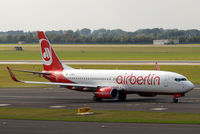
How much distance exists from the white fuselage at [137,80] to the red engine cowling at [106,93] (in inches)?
46.4

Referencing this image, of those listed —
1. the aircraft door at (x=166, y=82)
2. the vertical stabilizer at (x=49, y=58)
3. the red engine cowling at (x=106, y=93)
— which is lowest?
the red engine cowling at (x=106, y=93)

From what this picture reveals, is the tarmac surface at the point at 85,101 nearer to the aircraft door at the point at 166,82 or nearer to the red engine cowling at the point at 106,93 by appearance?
the red engine cowling at the point at 106,93

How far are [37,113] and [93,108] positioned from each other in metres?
6.44

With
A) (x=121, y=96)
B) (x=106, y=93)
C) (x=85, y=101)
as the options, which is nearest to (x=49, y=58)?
(x=85, y=101)

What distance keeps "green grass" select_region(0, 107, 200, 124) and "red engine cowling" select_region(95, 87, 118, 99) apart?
836 cm

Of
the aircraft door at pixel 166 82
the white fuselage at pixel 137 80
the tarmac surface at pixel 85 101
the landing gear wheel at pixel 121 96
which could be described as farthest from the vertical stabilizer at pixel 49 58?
the aircraft door at pixel 166 82

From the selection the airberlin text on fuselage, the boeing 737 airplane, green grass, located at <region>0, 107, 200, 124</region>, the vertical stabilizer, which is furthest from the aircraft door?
the vertical stabilizer

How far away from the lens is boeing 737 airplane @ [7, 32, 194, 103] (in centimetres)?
5572

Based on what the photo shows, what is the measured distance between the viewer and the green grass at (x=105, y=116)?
136ft

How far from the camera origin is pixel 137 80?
5731 cm

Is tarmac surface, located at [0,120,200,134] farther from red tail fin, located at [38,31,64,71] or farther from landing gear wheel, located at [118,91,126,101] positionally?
red tail fin, located at [38,31,64,71]

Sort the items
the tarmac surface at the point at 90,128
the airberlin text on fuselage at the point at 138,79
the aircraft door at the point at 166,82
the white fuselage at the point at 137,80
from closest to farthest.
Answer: the tarmac surface at the point at 90,128 < the white fuselage at the point at 137,80 < the aircraft door at the point at 166,82 < the airberlin text on fuselage at the point at 138,79

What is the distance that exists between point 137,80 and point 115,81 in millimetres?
3145

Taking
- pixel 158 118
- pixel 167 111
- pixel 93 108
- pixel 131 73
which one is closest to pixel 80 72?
pixel 131 73
